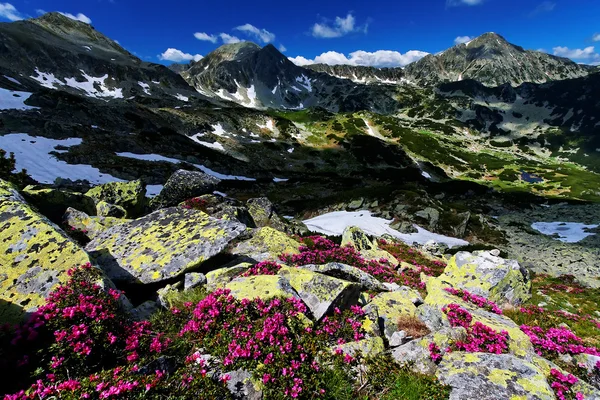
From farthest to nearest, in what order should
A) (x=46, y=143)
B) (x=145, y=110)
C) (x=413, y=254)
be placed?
(x=145, y=110), (x=46, y=143), (x=413, y=254)

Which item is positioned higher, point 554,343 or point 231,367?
point 231,367

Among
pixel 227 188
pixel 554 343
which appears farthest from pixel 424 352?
pixel 227 188

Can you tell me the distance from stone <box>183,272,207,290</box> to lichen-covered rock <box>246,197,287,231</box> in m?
15.0

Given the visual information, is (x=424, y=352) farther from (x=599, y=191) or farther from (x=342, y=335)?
(x=599, y=191)

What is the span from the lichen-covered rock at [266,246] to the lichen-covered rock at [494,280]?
7.87m

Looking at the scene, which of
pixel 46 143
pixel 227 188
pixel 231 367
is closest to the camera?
pixel 231 367

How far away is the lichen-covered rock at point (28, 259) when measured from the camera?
5.66 metres

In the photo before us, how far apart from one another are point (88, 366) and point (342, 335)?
488cm

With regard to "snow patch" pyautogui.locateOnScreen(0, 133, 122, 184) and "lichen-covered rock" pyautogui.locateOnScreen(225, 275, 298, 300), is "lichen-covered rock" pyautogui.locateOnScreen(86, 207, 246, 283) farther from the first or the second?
"snow patch" pyautogui.locateOnScreen(0, 133, 122, 184)

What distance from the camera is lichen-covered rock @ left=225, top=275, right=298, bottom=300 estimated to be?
7117mm

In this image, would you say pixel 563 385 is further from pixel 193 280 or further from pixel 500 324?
pixel 193 280

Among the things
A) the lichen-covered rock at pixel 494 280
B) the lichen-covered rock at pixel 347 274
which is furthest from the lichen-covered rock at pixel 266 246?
the lichen-covered rock at pixel 494 280

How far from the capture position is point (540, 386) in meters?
5.38

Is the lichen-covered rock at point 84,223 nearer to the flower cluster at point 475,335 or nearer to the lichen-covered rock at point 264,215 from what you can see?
the lichen-covered rock at point 264,215
